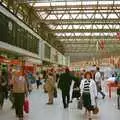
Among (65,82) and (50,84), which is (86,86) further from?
(50,84)

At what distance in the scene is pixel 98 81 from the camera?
24.2 m

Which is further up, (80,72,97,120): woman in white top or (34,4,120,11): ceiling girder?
(34,4,120,11): ceiling girder

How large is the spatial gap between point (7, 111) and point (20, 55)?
2538 cm

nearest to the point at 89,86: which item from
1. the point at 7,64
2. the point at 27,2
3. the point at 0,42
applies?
the point at 7,64

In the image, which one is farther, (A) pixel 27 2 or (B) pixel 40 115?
(A) pixel 27 2

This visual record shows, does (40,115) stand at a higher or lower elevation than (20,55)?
lower

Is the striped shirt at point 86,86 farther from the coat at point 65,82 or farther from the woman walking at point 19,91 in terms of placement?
the coat at point 65,82

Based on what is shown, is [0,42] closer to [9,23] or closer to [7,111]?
[9,23]

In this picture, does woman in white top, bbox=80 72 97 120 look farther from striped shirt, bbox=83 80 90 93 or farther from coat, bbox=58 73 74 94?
coat, bbox=58 73 74 94

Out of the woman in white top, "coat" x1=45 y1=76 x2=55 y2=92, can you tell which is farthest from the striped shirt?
"coat" x1=45 y1=76 x2=55 y2=92

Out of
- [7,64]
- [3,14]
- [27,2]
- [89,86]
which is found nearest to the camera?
[89,86]

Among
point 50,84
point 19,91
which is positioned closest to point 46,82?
point 50,84

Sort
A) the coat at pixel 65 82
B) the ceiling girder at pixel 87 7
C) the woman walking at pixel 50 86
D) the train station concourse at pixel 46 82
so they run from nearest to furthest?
1. the train station concourse at pixel 46 82
2. the coat at pixel 65 82
3. the woman walking at pixel 50 86
4. the ceiling girder at pixel 87 7

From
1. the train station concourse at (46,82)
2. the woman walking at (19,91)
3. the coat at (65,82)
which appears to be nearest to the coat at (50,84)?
the train station concourse at (46,82)
